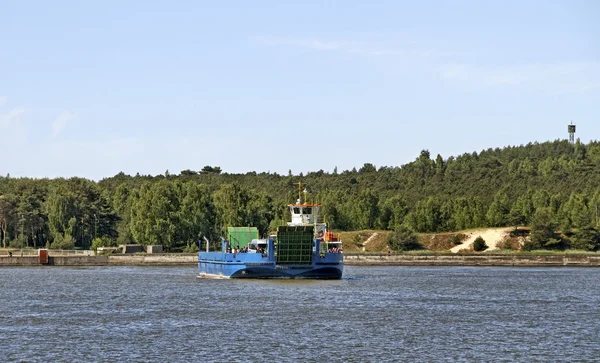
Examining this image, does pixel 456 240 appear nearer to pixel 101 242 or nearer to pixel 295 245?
pixel 101 242

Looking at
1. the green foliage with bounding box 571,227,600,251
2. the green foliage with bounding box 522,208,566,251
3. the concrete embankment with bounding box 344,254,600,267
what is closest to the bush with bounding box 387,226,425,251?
the concrete embankment with bounding box 344,254,600,267

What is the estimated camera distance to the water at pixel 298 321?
44406mm

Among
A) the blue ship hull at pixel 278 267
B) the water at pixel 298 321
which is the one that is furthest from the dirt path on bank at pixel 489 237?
the blue ship hull at pixel 278 267

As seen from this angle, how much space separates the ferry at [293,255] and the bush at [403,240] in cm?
7098

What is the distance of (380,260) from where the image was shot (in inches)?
5733

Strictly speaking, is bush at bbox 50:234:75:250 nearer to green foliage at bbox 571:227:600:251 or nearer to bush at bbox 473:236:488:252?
bush at bbox 473:236:488:252

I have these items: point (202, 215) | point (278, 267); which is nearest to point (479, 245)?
point (202, 215)

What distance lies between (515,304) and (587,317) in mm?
9056

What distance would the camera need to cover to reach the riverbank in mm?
137875

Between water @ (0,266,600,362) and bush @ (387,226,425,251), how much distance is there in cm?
7343

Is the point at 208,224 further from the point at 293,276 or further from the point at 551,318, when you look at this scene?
→ the point at 551,318

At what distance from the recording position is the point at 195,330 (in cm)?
5216

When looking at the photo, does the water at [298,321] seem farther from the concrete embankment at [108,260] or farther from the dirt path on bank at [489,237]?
the dirt path on bank at [489,237]

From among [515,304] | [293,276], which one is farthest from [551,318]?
[293,276]
